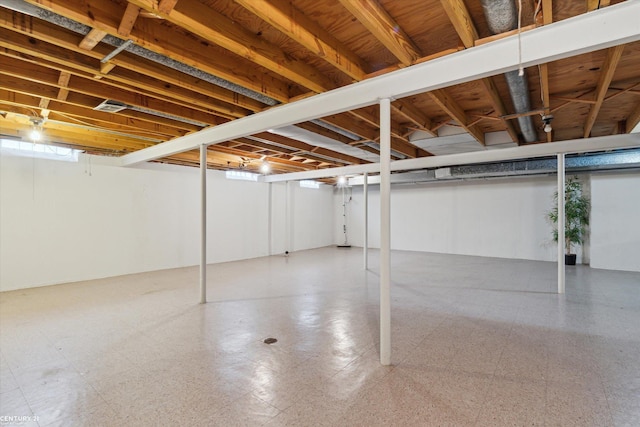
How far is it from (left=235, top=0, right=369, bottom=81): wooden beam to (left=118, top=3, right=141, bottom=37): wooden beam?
0.71 metres

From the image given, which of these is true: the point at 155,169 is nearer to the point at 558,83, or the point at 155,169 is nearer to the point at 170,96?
the point at 170,96

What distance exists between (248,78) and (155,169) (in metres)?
4.86

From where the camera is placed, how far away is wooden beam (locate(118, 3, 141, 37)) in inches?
71.7

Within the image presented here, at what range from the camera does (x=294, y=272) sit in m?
6.23

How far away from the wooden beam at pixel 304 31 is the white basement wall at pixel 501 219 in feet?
23.8

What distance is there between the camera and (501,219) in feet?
26.4

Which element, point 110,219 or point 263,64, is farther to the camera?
point 110,219

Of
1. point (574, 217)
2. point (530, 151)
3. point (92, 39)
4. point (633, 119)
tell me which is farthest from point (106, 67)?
point (574, 217)

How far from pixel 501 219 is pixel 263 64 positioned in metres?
8.00

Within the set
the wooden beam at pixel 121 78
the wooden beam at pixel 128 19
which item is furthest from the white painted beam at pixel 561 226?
the wooden beam at pixel 128 19

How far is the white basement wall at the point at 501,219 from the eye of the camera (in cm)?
636

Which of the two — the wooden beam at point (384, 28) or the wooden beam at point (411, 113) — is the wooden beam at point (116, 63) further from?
the wooden beam at point (384, 28)

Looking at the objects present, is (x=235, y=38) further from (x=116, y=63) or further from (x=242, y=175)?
(x=242, y=175)

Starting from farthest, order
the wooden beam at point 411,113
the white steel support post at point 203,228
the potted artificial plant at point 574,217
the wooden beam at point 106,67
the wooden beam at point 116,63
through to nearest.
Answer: the potted artificial plant at point 574,217 < the white steel support post at point 203,228 < the wooden beam at point 411,113 < the wooden beam at point 106,67 < the wooden beam at point 116,63
